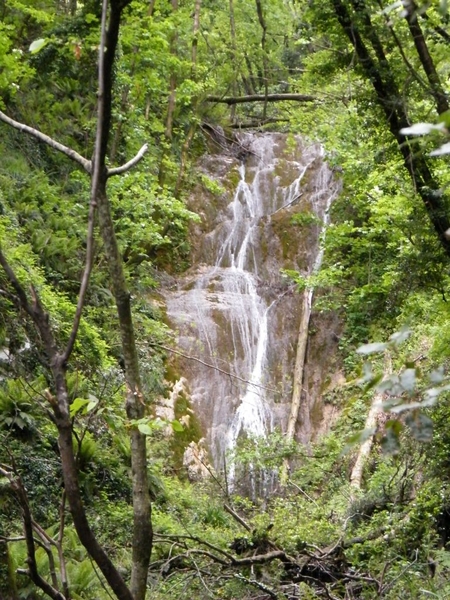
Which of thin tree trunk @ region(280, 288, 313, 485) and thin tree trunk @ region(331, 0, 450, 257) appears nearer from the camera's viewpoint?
thin tree trunk @ region(331, 0, 450, 257)

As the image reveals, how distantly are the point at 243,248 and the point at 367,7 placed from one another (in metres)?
12.9

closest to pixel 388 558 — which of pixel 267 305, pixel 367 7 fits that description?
pixel 367 7

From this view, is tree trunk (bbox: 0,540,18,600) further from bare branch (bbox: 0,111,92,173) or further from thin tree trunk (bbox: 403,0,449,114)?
thin tree trunk (bbox: 403,0,449,114)

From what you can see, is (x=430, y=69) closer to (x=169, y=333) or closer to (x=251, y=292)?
(x=169, y=333)

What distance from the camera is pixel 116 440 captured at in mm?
9914

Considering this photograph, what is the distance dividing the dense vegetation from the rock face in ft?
2.22

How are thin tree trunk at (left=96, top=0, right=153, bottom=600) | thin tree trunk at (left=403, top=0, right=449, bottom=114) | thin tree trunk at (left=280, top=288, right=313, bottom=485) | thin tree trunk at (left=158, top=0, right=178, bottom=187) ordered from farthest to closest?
1. thin tree trunk at (left=158, top=0, right=178, bottom=187)
2. thin tree trunk at (left=280, top=288, right=313, bottom=485)
3. thin tree trunk at (left=403, top=0, right=449, bottom=114)
4. thin tree trunk at (left=96, top=0, right=153, bottom=600)

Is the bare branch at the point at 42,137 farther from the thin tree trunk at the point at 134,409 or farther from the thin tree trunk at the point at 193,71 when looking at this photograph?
the thin tree trunk at the point at 193,71

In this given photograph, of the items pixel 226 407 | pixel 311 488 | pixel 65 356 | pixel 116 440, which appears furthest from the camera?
pixel 226 407

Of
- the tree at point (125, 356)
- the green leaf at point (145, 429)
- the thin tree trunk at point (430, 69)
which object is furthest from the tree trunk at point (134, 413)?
the thin tree trunk at point (430, 69)

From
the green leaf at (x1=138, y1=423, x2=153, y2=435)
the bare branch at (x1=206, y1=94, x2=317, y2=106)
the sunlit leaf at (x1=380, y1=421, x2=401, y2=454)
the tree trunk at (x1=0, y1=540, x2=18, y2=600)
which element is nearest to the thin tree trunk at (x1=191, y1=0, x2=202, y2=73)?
the bare branch at (x1=206, y1=94, x2=317, y2=106)

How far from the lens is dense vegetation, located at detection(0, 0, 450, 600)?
2352 mm

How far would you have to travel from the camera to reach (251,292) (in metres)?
16.6

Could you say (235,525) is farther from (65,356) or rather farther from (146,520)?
(65,356)
